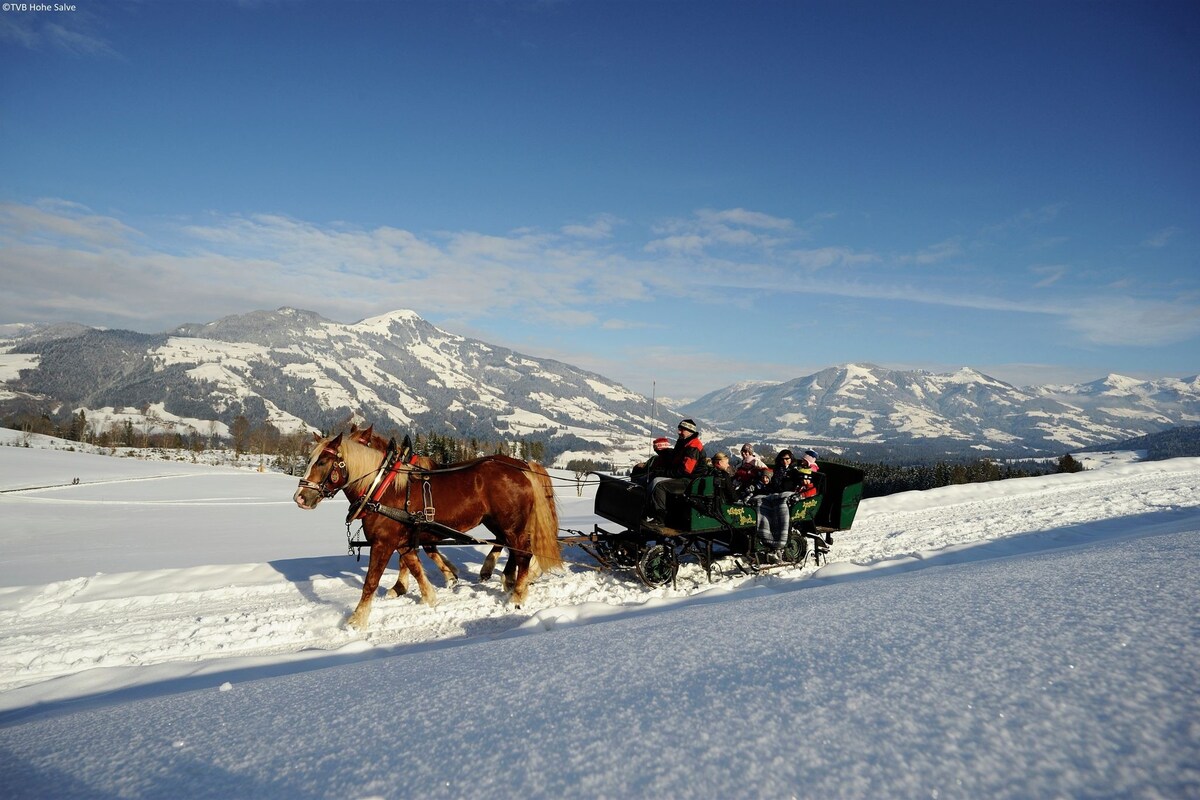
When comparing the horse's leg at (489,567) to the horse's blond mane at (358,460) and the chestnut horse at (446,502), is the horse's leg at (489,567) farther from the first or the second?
the horse's blond mane at (358,460)

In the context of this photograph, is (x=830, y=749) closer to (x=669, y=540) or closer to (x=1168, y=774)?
(x=1168, y=774)

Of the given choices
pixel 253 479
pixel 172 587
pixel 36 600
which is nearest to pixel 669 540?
pixel 172 587

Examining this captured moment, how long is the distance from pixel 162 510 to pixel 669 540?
21540 millimetres

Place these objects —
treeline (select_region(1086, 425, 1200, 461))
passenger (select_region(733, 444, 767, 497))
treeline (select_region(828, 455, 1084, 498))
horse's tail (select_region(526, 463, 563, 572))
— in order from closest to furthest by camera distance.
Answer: horse's tail (select_region(526, 463, 563, 572))
passenger (select_region(733, 444, 767, 497))
treeline (select_region(828, 455, 1084, 498))
treeline (select_region(1086, 425, 1200, 461))

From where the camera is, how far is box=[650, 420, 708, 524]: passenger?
26.6ft

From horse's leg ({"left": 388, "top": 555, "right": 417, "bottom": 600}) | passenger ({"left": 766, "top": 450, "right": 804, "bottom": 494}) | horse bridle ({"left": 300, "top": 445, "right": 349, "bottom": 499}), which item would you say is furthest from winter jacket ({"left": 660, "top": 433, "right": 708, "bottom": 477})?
horse bridle ({"left": 300, "top": 445, "right": 349, "bottom": 499})

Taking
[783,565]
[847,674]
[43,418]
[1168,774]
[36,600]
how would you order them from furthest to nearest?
[43,418]
[783,565]
[36,600]
[847,674]
[1168,774]

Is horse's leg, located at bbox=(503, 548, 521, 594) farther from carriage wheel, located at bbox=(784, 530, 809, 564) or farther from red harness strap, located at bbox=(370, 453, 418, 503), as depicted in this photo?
carriage wheel, located at bbox=(784, 530, 809, 564)

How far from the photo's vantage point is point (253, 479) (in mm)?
38781

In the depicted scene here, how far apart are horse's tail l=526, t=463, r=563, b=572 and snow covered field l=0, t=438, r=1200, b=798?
3.47 ft

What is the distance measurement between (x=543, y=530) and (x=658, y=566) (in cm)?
166

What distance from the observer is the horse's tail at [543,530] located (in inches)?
306

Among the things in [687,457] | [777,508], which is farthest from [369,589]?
[777,508]

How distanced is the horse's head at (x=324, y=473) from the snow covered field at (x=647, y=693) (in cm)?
141
